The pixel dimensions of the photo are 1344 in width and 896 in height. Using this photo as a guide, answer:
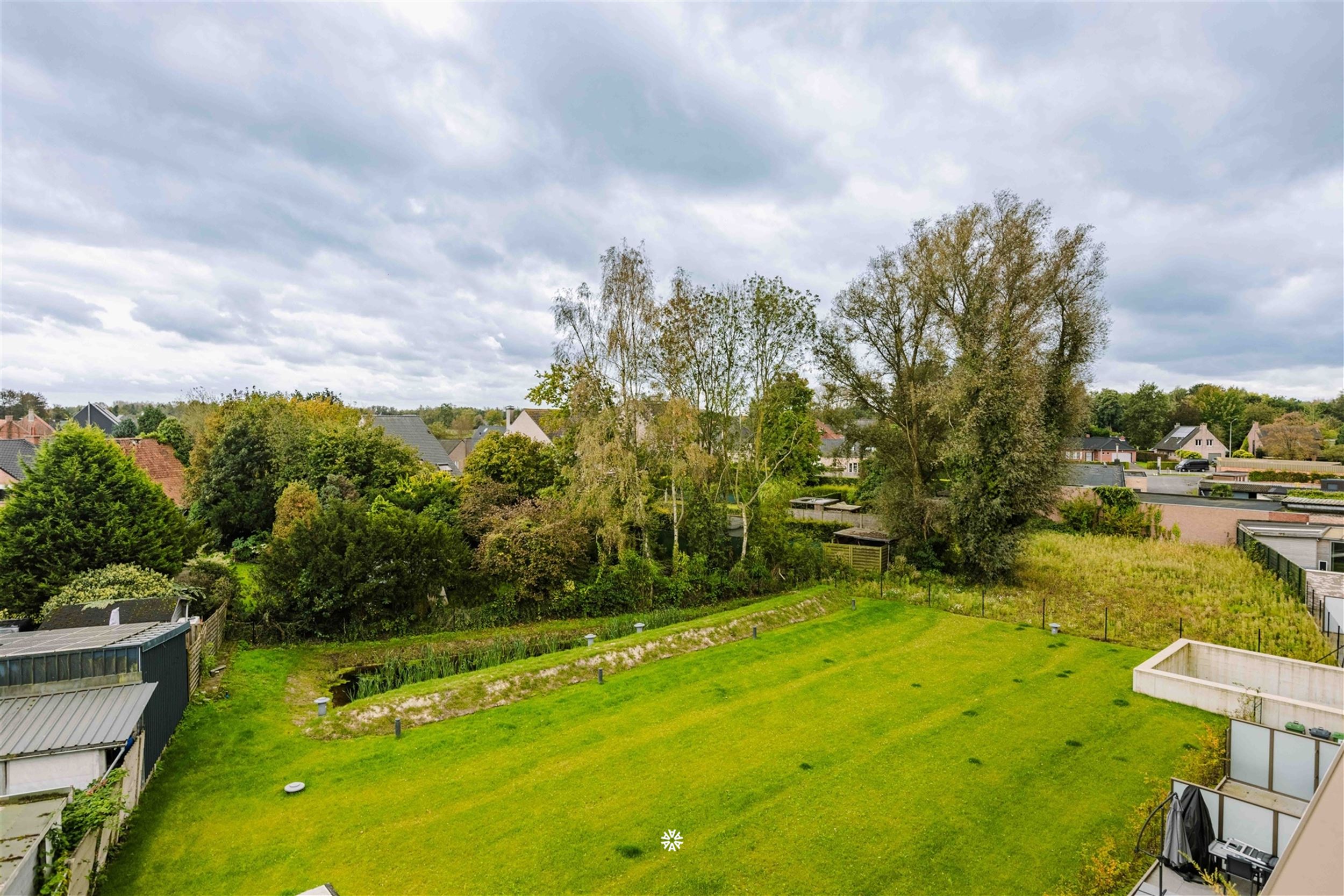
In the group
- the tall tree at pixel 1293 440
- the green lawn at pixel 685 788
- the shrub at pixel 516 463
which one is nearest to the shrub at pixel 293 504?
the shrub at pixel 516 463

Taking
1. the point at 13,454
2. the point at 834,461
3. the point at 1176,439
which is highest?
the point at 1176,439

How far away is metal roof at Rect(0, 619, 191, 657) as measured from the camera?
8.16 m

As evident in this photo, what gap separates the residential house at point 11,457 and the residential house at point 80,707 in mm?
30343

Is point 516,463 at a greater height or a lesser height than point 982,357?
lesser

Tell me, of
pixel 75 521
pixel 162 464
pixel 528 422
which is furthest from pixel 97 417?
pixel 75 521

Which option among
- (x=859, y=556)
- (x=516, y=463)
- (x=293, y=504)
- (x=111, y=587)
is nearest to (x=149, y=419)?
(x=293, y=504)

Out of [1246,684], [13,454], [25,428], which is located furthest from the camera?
[25,428]

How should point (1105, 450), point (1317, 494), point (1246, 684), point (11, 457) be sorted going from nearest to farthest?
point (1246, 684) < point (11, 457) < point (1317, 494) < point (1105, 450)

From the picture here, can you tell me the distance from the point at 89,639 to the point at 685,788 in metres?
8.94

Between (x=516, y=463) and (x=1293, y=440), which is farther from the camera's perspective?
(x=1293, y=440)

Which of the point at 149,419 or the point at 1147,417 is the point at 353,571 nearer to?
the point at 149,419

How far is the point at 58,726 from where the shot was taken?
7.57 meters

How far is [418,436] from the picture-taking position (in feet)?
143

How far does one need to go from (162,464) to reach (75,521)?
26221 mm
